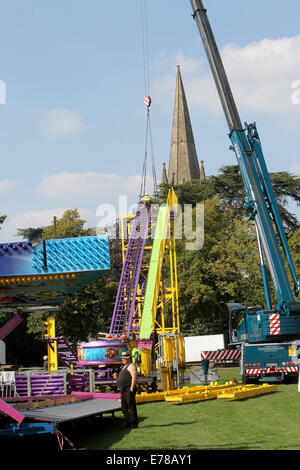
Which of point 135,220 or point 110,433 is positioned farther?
point 135,220

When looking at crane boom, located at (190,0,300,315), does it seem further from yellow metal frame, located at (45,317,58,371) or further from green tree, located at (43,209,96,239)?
green tree, located at (43,209,96,239)

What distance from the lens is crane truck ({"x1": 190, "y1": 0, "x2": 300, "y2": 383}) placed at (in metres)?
21.9

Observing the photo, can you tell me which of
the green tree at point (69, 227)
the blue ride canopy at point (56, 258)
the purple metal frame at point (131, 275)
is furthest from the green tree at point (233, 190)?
the blue ride canopy at point (56, 258)

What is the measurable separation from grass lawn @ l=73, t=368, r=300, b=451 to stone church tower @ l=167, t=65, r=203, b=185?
261ft

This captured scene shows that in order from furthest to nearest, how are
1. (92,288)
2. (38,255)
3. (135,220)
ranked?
(92,288) → (135,220) → (38,255)

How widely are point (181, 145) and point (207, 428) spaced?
87.6m

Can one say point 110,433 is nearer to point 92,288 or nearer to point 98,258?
point 98,258

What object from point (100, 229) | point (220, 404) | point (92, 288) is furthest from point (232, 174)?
point (220, 404)

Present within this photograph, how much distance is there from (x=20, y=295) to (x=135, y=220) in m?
20.9

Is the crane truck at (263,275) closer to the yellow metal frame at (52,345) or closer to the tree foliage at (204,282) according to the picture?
the yellow metal frame at (52,345)

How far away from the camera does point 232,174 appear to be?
5778 cm

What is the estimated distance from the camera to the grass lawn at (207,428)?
9781 mm

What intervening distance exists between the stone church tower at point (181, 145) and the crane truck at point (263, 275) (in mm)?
69024

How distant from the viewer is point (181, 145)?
97.4 m
